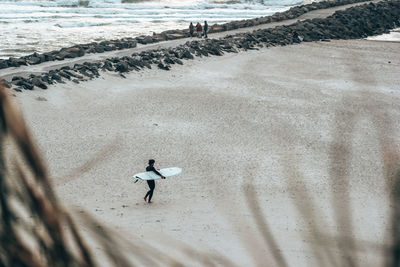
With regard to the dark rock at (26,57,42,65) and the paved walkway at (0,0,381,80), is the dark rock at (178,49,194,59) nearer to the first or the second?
the paved walkway at (0,0,381,80)

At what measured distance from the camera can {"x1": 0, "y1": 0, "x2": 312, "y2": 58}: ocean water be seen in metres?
32.6

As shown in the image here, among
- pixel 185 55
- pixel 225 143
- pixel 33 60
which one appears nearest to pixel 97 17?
pixel 185 55

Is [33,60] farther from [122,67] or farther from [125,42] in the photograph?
[125,42]

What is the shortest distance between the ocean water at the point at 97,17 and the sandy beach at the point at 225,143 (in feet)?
39.5

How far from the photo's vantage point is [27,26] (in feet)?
125

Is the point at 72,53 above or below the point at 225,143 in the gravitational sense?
above

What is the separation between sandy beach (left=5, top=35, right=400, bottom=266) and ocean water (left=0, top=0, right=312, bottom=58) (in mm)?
12050

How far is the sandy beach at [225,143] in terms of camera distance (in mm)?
8750

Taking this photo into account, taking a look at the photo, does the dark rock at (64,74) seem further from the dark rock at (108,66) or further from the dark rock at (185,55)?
the dark rock at (185,55)

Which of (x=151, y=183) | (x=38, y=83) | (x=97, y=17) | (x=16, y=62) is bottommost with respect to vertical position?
(x=97, y=17)

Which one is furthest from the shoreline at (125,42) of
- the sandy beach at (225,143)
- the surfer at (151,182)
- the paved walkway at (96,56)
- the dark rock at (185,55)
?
the surfer at (151,182)

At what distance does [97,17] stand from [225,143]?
34.4 meters

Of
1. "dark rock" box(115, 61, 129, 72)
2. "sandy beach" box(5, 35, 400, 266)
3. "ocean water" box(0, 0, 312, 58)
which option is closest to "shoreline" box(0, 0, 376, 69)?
"dark rock" box(115, 61, 129, 72)

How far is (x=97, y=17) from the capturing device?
45375 mm
